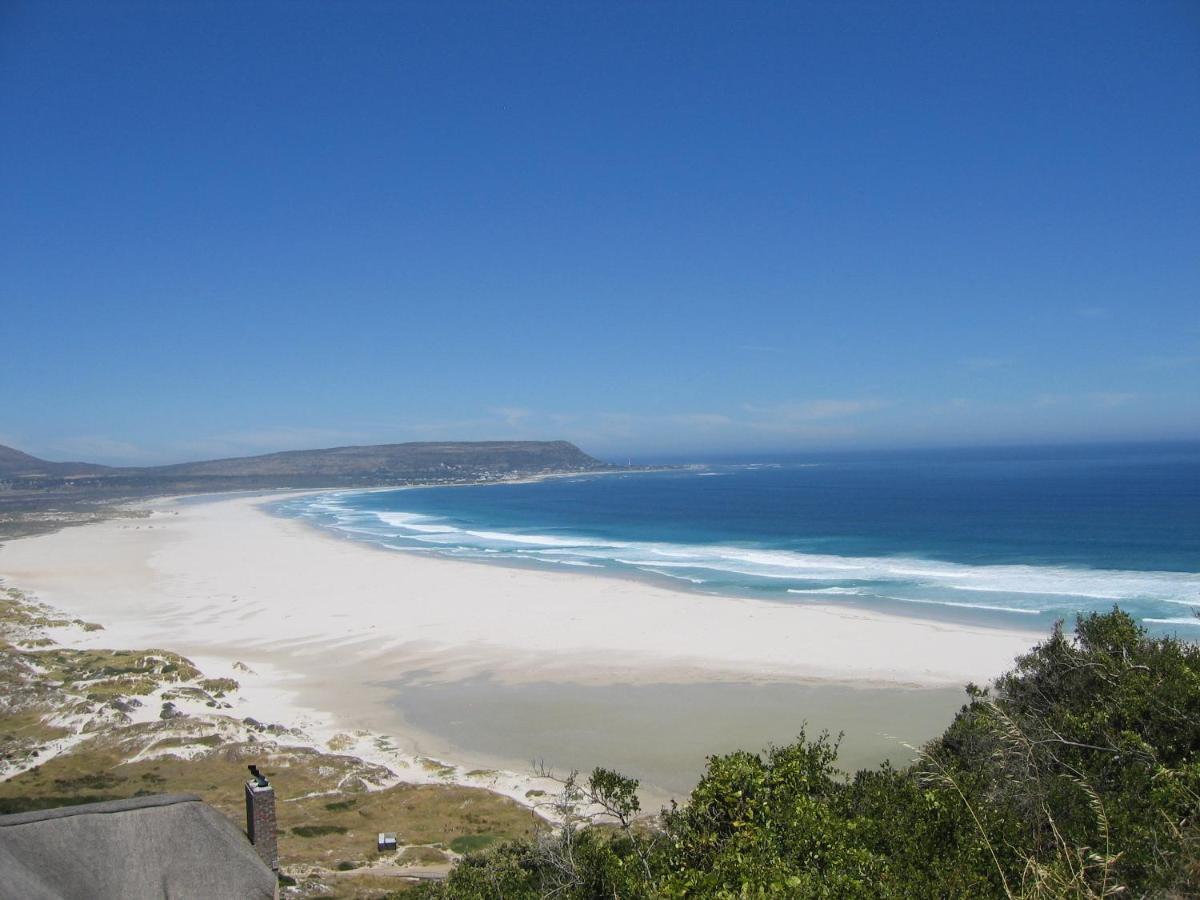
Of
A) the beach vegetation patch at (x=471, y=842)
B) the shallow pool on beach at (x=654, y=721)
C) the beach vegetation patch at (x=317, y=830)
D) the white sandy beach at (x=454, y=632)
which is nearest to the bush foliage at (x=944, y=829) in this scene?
the beach vegetation patch at (x=471, y=842)

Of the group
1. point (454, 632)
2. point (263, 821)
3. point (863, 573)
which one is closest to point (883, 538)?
point (863, 573)

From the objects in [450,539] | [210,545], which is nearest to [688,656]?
[450,539]

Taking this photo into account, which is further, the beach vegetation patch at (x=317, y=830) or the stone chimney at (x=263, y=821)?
the beach vegetation patch at (x=317, y=830)

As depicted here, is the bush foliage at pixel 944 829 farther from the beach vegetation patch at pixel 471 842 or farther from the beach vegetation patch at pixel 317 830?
the beach vegetation patch at pixel 317 830

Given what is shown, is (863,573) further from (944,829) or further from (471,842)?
(944,829)

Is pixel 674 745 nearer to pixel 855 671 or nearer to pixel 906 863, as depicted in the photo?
pixel 855 671

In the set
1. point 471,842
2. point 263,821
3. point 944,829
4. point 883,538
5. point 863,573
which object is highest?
point 944,829

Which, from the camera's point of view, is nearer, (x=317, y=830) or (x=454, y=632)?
(x=317, y=830)
